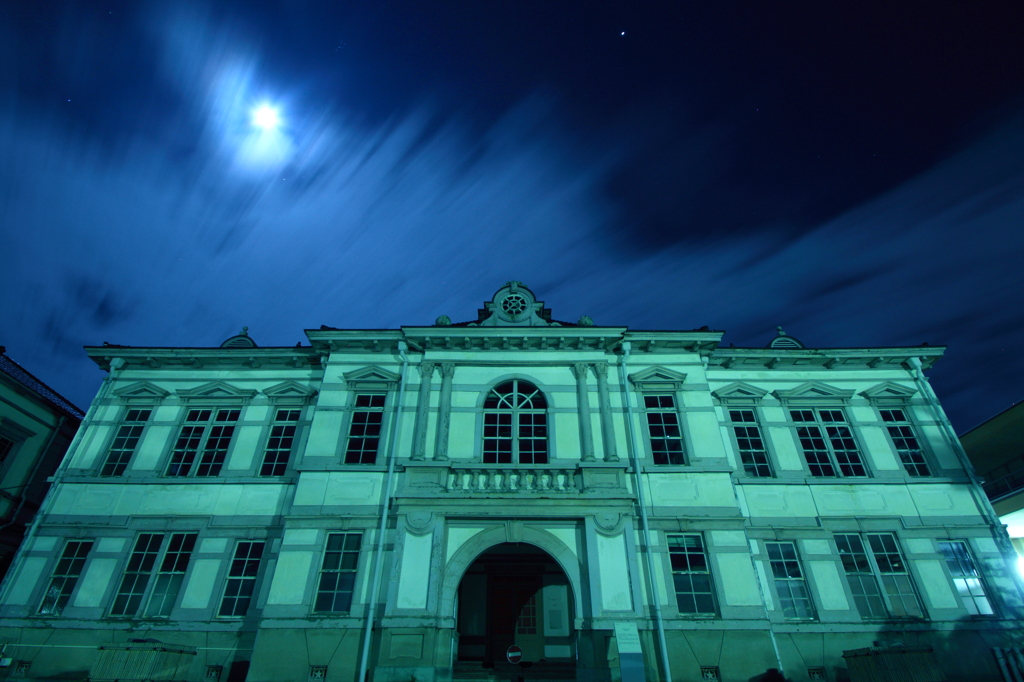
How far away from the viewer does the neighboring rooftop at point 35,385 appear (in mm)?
19688

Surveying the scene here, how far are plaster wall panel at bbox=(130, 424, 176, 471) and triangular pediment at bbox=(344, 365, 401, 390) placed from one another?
6.75 metres

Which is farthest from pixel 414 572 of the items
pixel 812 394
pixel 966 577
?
pixel 966 577

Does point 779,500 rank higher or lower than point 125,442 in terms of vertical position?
lower

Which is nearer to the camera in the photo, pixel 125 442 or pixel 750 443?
pixel 750 443

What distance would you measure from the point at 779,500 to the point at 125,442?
2239cm

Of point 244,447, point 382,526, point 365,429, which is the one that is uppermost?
point 365,429

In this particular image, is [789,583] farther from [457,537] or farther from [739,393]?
[457,537]

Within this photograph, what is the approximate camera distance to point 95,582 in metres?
15.9

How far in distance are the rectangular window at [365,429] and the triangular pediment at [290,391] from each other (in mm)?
2148

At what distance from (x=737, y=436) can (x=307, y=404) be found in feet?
50.2

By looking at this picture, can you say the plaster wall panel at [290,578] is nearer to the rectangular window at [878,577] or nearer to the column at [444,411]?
the column at [444,411]

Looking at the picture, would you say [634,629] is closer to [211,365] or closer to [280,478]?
[280,478]

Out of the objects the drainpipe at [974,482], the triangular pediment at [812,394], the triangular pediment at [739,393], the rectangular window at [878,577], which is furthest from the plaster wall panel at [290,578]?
the drainpipe at [974,482]

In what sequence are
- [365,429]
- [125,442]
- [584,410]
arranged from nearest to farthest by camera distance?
[584,410]
[365,429]
[125,442]
